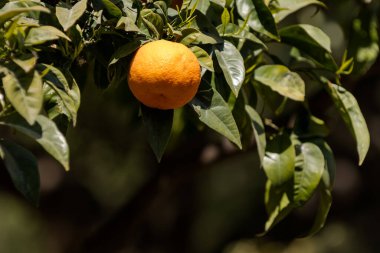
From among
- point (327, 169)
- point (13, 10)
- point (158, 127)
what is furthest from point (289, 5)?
point (13, 10)

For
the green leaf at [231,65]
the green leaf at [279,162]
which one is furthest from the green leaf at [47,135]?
the green leaf at [279,162]

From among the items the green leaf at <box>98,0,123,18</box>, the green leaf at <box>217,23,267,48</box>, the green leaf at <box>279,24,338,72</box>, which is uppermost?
the green leaf at <box>98,0,123,18</box>

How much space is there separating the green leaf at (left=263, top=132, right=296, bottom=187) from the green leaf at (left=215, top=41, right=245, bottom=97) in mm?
276

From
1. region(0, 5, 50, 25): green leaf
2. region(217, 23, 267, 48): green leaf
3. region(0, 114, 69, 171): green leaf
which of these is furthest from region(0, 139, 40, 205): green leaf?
region(217, 23, 267, 48): green leaf

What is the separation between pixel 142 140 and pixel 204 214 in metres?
0.97

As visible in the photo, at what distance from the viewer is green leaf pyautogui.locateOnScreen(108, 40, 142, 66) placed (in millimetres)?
1088

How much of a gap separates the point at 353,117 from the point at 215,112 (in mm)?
335

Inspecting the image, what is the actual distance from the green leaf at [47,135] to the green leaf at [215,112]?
266mm

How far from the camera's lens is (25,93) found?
914mm

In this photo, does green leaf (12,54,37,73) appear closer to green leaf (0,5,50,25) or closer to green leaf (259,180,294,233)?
green leaf (0,5,50,25)

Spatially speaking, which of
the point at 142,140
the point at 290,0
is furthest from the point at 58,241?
the point at 290,0

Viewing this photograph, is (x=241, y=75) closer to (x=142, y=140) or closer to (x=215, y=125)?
(x=215, y=125)

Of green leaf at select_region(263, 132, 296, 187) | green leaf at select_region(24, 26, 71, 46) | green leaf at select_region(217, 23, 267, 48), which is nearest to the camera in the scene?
green leaf at select_region(24, 26, 71, 46)

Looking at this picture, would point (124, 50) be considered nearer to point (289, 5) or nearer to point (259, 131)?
point (259, 131)
